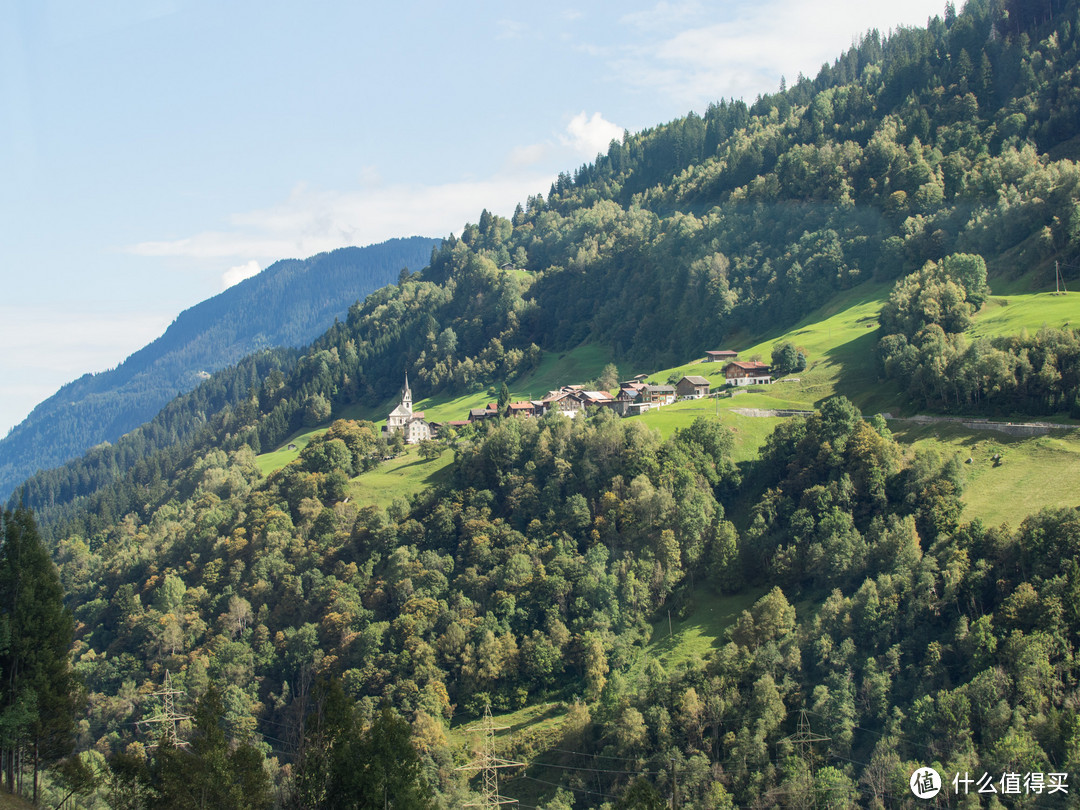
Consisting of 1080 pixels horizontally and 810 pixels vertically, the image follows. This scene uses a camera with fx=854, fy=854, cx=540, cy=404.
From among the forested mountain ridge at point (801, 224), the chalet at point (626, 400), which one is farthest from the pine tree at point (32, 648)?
the forested mountain ridge at point (801, 224)

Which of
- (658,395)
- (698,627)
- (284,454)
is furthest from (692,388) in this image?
(284,454)

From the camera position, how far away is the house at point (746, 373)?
97.7 metres

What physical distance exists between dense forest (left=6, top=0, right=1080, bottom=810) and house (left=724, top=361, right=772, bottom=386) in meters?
13.5

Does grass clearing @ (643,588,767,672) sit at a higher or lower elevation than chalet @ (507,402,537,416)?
lower

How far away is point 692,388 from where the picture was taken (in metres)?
98.9

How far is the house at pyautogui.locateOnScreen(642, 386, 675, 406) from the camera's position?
322ft

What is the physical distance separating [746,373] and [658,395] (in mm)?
10491

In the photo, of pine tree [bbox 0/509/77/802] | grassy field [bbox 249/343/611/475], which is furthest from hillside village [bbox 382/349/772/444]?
pine tree [bbox 0/509/77/802]

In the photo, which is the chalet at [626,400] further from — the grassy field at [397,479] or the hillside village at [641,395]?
the grassy field at [397,479]

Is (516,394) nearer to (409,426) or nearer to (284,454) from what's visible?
(409,426)

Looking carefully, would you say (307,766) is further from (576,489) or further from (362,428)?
(362,428)

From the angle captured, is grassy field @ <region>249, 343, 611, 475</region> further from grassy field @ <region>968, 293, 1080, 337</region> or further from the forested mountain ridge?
grassy field @ <region>968, 293, 1080, 337</region>

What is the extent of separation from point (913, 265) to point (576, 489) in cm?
6092

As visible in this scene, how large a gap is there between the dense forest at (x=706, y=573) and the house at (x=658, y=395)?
14.2 meters
